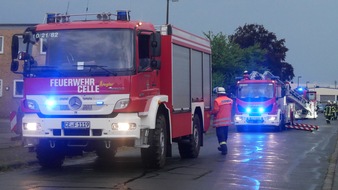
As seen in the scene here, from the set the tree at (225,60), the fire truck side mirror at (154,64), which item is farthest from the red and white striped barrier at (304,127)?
the fire truck side mirror at (154,64)

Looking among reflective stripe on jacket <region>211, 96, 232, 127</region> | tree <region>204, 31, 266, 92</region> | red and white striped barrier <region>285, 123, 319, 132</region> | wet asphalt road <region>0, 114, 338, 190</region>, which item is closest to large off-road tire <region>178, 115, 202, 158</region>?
wet asphalt road <region>0, 114, 338, 190</region>

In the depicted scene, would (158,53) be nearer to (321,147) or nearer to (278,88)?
(321,147)

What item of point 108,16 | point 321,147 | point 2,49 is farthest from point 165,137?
point 2,49

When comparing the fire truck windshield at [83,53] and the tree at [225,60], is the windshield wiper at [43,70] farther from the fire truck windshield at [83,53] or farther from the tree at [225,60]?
the tree at [225,60]

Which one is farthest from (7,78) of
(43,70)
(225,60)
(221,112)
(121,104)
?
(121,104)

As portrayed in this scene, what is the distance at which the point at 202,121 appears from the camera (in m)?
16.8

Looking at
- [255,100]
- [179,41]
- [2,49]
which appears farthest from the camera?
[2,49]

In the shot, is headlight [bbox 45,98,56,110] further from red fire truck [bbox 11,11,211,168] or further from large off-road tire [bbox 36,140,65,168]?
large off-road tire [bbox 36,140,65,168]

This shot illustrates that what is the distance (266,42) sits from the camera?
243ft

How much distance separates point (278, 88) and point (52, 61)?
73.5 ft

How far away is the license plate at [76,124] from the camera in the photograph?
11977 millimetres

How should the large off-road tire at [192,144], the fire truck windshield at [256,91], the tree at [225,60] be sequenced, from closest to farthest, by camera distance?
the large off-road tire at [192,144] → the fire truck windshield at [256,91] → the tree at [225,60]

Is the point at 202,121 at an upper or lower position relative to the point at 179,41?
lower

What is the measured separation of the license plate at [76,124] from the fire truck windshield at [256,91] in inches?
844
